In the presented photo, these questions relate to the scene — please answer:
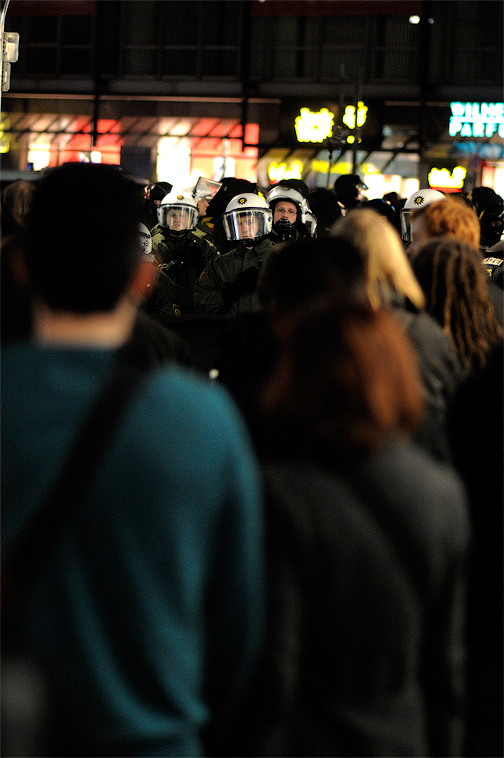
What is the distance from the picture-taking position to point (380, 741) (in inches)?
66.6

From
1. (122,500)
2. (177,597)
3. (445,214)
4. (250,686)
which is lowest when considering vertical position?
(250,686)

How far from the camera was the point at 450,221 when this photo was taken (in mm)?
4000

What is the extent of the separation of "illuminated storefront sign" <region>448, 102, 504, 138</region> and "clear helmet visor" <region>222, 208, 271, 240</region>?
67.1 ft

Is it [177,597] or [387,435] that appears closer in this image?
[177,597]

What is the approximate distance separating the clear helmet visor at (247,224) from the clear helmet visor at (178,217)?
73.3 inches

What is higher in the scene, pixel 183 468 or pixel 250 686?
pixel 183 468

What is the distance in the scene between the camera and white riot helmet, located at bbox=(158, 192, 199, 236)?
9.39m

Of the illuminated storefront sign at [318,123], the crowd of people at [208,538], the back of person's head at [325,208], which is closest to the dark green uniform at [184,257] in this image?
the back of person's head at [325,208]

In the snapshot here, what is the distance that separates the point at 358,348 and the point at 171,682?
64 cm

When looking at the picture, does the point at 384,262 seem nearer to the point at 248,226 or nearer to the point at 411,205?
the point at 248,226

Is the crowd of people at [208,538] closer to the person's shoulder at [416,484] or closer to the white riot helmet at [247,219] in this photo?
the person's shoulder at [416,484]

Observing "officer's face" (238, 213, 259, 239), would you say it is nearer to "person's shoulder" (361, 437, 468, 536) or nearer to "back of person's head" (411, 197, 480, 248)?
"back of person's head" (411, 197, 480, 248)

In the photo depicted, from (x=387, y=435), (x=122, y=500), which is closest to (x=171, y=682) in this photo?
(x=122, y=500)

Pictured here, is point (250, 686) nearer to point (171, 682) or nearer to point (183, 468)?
point (171, 682)
